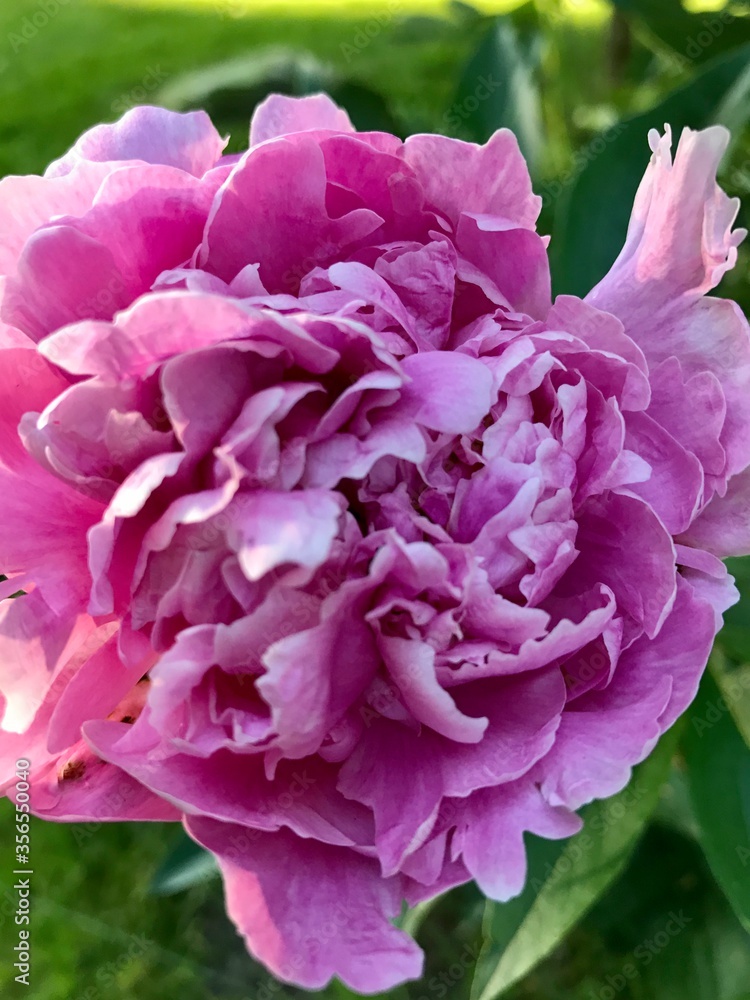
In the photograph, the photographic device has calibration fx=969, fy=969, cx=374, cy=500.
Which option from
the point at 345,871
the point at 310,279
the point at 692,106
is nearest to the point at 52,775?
the point at 345,871

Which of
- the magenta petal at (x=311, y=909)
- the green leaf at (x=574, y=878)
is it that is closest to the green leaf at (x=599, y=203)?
the green leaf at (x=574, y=878)

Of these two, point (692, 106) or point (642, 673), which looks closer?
point (642, 673)

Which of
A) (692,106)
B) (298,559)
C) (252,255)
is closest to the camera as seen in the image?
(298,559)

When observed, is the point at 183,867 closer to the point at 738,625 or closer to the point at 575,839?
the point at 575,839

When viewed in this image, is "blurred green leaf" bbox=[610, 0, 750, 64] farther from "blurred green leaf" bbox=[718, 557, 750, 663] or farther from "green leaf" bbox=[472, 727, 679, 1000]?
"green leaf" bbox=[472, 727, 679, 1000]

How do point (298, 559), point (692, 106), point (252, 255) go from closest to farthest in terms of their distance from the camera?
point (298, 559) → point (252, 255) → point (692, 106)

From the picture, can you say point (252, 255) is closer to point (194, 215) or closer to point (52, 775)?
point (194, 215)
